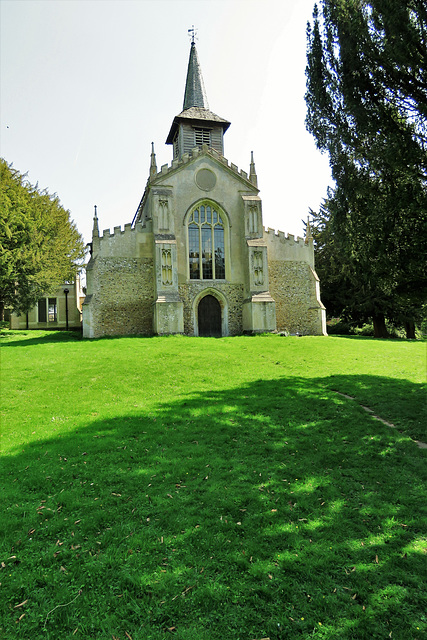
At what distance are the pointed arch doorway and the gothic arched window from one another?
1.65m

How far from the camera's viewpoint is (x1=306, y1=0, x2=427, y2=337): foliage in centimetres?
960

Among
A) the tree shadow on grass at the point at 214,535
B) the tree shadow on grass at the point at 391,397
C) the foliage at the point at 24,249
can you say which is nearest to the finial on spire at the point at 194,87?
the foliage at the point at 24,249

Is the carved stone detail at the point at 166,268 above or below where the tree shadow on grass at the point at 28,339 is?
above

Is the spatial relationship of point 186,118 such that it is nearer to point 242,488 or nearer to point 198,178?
point 198,178

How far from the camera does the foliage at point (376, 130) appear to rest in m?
9.60

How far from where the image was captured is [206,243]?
1049 inches

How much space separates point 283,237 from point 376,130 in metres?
18.5

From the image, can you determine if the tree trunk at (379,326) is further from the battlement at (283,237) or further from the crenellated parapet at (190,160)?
the crenellated parapet at (190,160)

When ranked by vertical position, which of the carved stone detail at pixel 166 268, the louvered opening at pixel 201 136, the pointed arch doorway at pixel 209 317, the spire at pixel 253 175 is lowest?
the pointed arch doorway at pixel 209 317

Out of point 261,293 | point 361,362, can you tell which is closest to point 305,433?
point 361,362

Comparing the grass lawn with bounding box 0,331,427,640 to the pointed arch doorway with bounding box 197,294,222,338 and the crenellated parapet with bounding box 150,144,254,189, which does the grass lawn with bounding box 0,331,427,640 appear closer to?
the pointed arch doorway with bounding box 197,294,222,338

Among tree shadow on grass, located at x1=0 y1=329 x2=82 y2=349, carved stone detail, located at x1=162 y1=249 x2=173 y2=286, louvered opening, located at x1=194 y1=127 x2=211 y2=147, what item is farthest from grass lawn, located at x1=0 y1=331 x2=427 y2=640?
louvered opening, located at x1=194 y1=127 x2=211 y2=147

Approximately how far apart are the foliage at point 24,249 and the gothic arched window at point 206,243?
10964 mm

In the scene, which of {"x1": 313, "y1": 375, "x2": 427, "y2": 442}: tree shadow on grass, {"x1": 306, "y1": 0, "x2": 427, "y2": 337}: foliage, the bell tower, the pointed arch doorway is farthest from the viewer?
the bell tower
